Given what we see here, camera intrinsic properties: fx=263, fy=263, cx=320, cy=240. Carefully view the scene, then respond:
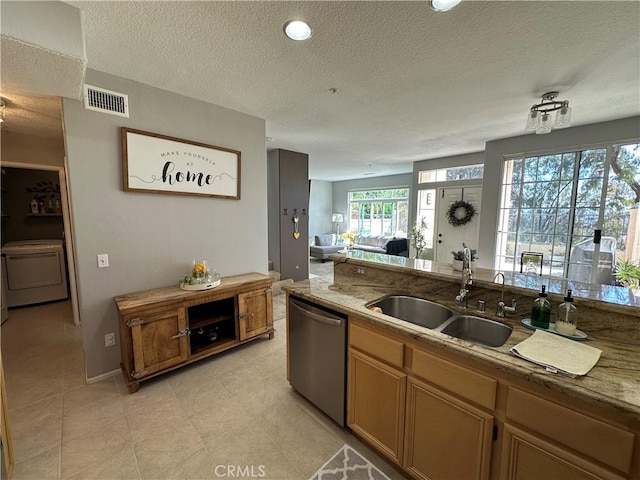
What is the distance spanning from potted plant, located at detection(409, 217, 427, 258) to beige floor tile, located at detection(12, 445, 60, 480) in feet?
21.0

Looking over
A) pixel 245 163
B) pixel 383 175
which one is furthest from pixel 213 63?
pixel 383 175

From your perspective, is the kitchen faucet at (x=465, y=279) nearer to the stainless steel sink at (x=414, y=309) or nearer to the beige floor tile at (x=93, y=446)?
the stainless steel sink at (x=414, y=309)

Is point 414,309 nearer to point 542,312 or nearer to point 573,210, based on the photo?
point 542,312

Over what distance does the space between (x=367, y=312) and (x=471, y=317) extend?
25.2 inches

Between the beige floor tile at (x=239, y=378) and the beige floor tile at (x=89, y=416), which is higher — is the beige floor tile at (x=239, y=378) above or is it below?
below

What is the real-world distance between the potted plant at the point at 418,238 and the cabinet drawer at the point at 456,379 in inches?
214

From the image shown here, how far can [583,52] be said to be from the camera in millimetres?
1912

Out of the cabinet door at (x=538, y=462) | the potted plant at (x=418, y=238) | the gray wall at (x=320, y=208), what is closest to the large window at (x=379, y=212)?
the gray wall at (x=320, y=208)

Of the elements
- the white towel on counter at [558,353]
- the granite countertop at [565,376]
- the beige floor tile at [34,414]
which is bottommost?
the beige floor tile at [34,414]

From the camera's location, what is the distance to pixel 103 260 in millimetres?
2311

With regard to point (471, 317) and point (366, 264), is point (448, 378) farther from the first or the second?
point (366, 264)

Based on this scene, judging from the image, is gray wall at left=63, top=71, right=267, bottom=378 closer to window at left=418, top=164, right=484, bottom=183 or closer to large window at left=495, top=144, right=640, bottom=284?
large window at left=495, top=144, right=640, bottom=284

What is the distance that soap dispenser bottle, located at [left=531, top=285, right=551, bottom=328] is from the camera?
4.58 feet

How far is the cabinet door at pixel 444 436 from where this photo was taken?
1.19 meters
